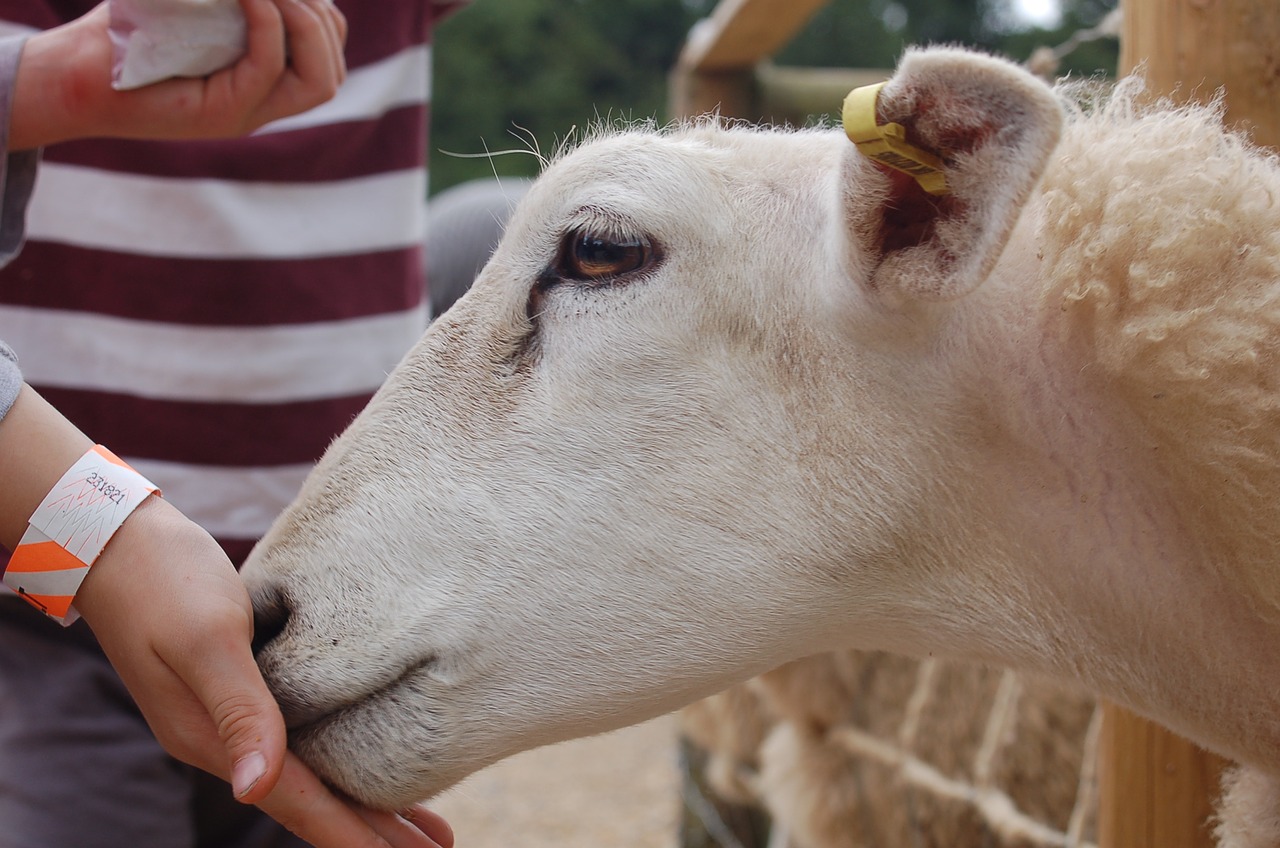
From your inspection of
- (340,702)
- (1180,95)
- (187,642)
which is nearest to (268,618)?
(340,702)

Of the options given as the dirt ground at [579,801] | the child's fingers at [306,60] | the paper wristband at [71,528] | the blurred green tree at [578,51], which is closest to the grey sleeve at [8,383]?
the paper wristband at [71,528]

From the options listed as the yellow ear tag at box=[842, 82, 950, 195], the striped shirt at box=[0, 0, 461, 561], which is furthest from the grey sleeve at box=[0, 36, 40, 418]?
the yellow ear tag at box=[842, 82, 950, 195]

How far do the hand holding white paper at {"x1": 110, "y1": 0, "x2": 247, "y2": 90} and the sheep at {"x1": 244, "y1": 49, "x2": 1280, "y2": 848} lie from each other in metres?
0.49

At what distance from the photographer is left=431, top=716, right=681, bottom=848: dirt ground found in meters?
4.91

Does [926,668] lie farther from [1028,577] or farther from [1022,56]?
[1022,56]

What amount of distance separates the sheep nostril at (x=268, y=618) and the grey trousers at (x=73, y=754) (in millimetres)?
485

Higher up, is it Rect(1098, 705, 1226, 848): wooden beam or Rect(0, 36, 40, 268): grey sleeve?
Rect(1098, 705, 1226, 848): wooden beam

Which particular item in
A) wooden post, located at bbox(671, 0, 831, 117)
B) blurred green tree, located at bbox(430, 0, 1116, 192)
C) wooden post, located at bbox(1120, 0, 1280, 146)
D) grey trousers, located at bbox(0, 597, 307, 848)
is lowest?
grey trousers, located at bbox(0, 597, 307, 848)

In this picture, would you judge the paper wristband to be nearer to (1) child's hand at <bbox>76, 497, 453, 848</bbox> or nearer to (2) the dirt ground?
(1) child's hand at <bbox>76, 497, 453, 848</bbox>

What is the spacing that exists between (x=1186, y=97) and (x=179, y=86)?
1304 millimetres

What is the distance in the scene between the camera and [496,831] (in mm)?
4969

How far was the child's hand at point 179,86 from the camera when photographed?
1.43m

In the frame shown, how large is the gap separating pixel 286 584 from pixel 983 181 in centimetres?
89

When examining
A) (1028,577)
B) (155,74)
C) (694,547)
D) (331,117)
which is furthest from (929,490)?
(331,117)
